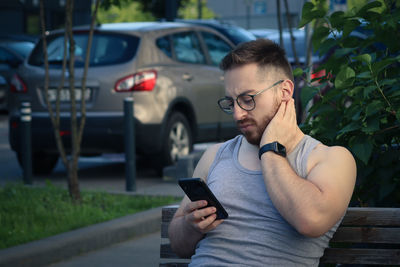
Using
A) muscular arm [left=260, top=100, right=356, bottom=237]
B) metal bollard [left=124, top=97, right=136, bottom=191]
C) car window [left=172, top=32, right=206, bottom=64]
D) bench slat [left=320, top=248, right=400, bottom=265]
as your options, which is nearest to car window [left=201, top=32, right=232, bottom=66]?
car window [left=172, top=32, right=206, bottom=64]

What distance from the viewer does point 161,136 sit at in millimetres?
9633

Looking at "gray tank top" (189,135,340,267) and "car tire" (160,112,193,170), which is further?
"car tire" (160,112,193,170)

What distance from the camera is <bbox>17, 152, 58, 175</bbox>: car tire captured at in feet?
34.6

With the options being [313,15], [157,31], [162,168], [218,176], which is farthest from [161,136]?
[218,176]

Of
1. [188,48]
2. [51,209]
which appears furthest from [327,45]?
[188,48]

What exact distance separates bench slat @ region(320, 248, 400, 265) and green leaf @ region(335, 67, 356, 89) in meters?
0.94

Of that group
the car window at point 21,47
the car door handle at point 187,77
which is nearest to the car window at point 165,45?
the car door handle at point 187,77

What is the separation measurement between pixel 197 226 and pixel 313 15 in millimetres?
1567

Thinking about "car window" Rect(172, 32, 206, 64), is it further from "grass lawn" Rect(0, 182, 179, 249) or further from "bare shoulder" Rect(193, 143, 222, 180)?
"bare shoulder" Rect(193, 143, 222, 180)

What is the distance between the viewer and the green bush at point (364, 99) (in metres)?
3.75

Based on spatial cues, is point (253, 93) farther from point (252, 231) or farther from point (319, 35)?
Answer: point (319, 35)

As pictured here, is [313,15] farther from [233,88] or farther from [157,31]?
[157,31]

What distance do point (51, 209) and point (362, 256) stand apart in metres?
4.44

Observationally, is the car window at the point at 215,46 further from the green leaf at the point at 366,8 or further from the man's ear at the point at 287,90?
the man's ear at the point at 287,90
